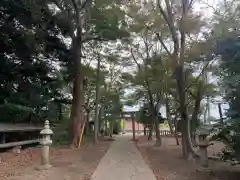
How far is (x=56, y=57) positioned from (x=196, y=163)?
9.72 metres

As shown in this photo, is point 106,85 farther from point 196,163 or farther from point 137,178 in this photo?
point 137,178

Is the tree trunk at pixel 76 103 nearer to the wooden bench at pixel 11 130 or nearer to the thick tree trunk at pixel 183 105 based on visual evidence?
the wooden bench at pixel 11 130

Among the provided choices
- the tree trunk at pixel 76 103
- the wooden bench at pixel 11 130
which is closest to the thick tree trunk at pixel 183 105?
the tree trunk at pixel 76 103

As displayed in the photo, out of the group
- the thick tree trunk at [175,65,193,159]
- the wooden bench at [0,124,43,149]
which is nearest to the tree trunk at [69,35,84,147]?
the wooden bench at [0,124,43,149]

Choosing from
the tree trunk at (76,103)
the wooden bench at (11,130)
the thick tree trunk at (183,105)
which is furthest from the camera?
the tree trunk at (76,103)

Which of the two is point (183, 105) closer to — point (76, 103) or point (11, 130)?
point (76, 103)

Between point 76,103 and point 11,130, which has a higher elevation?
point 76,103

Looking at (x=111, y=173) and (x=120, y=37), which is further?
(x=120, y=37)

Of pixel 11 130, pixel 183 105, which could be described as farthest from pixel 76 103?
pixel 183 105

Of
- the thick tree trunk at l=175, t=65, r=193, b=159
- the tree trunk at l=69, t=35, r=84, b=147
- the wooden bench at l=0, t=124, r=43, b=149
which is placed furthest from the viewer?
the tree trunk at l=69, t=35, r=84, b=147

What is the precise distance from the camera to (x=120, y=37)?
15.8 meters

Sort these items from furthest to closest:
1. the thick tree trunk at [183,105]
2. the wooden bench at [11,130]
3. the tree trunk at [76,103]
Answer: the tree trunk at [76,103]
the thick tree trunk at [183,105]
the wooden bench at [11,130]

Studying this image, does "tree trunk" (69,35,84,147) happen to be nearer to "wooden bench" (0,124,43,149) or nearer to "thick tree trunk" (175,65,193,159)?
"wooden bench" (0,124,43,149)

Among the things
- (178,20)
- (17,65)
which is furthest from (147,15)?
(17,65)
